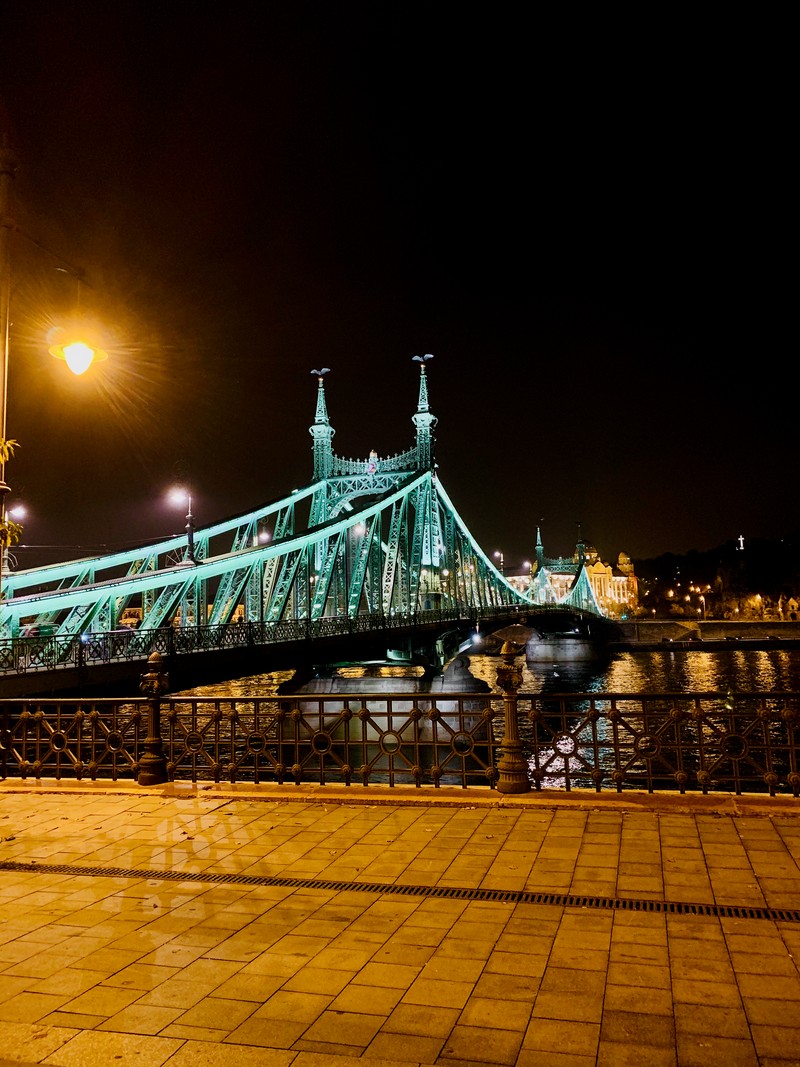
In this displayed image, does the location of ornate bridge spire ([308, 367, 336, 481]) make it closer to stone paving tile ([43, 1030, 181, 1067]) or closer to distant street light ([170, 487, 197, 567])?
distant street light ([170, 487, 197, 567])

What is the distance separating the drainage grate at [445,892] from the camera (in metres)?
4.62

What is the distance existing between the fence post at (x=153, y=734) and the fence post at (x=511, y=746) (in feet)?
12.9

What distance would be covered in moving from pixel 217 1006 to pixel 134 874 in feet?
7.95

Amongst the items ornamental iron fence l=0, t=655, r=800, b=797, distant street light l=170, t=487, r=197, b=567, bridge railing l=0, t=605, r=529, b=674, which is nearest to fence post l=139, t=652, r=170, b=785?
ornamental iron fence l=0, t=655, r=800, b=797

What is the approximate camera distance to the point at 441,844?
248 inches

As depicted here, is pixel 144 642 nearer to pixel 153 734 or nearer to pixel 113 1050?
pixel 153 734

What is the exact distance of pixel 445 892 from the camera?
5160 mm

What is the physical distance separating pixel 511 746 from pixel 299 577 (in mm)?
37790

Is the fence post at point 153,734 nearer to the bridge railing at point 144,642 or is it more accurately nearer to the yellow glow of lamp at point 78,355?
the yellow glow of lamp at point 78,355

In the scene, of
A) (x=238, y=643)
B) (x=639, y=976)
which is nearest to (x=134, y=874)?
(x=639, y=976)

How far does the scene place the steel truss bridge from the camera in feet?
75.4

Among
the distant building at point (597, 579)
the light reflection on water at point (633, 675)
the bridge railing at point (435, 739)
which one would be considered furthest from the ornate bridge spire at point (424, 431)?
the distant building at point (597, 579)

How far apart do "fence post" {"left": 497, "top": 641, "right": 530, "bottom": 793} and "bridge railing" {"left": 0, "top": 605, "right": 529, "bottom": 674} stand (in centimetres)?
1012

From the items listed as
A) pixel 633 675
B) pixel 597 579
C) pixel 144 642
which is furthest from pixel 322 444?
pixel 597 579
